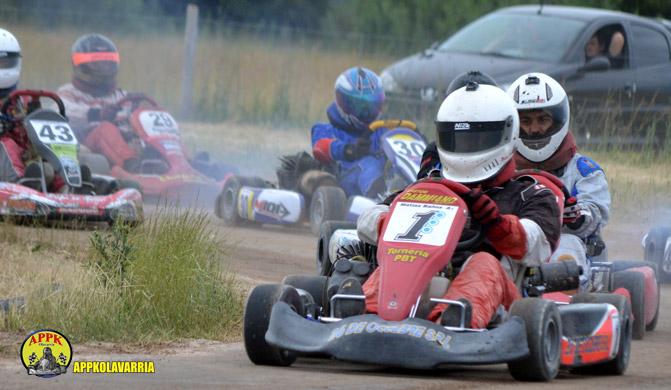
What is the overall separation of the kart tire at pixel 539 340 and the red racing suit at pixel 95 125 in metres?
9.03

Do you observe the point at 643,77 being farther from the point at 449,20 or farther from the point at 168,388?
the point at 449,20

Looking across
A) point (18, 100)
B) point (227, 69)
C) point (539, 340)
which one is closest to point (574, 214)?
point (539, 340)

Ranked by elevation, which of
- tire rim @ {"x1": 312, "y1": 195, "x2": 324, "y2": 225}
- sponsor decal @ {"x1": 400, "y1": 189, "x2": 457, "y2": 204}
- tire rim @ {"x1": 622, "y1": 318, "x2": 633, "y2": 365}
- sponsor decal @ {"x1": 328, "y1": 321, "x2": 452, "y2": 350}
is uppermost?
sponsor decal @ {"x1": 400, "y1": 189, "x2": 457, "y2": 204}

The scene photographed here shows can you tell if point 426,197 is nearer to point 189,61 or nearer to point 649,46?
point 649,46

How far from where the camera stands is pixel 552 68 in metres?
15.7

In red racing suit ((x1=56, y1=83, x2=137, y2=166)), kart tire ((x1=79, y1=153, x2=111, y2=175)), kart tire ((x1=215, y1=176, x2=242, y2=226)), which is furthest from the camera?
red racing suit ((x1=56, y1=83, x2=137, y2=166))

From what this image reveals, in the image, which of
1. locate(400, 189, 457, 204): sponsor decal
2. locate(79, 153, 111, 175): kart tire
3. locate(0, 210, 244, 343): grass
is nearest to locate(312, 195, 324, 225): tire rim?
locate(79, 153, 111, 175): kart tire

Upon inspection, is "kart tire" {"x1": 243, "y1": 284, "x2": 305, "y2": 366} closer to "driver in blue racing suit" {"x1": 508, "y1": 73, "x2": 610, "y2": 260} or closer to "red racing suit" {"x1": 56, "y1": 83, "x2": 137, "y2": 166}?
"driver in blue racing suit" {"x1": 508, "y1": 73, "x2": 610, "y2": 260}

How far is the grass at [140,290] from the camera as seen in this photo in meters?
7.27

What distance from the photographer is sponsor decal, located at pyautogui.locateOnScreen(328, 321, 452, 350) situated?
605 centimetres

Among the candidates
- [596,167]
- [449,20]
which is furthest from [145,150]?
[449,20]

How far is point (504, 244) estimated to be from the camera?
22.0 feet

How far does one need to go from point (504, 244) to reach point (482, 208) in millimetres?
236

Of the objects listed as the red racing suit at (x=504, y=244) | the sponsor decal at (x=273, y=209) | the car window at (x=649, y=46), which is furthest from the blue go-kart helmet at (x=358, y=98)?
the red racing suit at (x=504, y=244)
